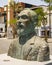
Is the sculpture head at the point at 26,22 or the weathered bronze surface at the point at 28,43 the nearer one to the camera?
the weathered bronze surface at the point at 28,43

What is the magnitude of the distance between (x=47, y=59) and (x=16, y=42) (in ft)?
3.47

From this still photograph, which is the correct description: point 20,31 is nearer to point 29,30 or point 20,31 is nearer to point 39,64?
point 29,30

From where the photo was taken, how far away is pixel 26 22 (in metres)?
6.52

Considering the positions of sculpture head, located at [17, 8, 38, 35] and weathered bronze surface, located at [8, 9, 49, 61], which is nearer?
weathered bronze surface, located at [8, 9, 49, 61]

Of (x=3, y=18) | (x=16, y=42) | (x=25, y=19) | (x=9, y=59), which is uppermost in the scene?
(x=25, y=19)

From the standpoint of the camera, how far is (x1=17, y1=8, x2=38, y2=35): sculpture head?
6.49 meters

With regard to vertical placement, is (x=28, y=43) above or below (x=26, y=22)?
below

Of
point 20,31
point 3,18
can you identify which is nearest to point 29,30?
point 20,31

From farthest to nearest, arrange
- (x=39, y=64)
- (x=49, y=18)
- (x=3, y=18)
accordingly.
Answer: (x=3, y=18) < (x=49, y=18) < (x=39, y=64)

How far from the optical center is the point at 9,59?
21.7 ft

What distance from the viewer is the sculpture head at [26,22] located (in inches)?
256

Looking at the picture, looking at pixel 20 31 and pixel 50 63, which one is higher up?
pixel 20 31

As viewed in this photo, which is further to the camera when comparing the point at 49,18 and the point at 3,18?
the point at 3,18

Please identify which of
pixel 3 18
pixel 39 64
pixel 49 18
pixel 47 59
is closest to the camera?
pixel 39 64
